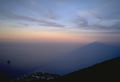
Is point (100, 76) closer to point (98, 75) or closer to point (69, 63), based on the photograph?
point (98, 75)

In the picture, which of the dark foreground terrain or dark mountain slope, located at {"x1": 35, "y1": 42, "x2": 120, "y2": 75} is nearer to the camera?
the dark foreground terrain

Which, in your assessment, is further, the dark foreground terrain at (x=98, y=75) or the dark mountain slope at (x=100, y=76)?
the dark foreground terrain at (x=98, y=75)

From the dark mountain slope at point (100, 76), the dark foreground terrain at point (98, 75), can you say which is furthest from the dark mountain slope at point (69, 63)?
the dark mountain slope at point (100, 76)

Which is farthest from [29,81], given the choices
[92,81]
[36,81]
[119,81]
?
[119,81]

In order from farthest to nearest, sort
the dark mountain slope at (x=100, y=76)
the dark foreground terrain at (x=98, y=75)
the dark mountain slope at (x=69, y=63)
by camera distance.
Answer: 1. the dark mountain slope at (x=69, y=63)
2. the dark foreground terrain at (x=98, y=75)
3. the dark mountain slope at (x=100, y=76)

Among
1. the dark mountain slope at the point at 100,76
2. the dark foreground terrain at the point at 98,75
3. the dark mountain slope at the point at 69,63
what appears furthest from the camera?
the dark mountain slope at the point at 69,63

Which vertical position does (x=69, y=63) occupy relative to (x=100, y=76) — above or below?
below

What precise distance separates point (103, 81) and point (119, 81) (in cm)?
224

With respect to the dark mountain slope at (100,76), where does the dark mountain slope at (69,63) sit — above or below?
below

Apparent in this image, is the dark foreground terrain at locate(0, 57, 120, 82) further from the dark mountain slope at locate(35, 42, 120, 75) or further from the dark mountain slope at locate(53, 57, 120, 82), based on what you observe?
the dark mountain slope at locate(35, 42, 120, 75)

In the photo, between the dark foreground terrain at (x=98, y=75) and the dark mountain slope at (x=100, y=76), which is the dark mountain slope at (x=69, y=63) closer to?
the dark foreground terrain at (x=98, y=75)

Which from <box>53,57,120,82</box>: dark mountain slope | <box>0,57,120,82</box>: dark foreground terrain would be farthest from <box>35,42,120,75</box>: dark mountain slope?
<box>53,57,120,82</box>: dark mountain slope

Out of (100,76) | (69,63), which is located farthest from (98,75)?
(69,63)

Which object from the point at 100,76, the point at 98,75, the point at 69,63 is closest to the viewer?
the point at 100,76
